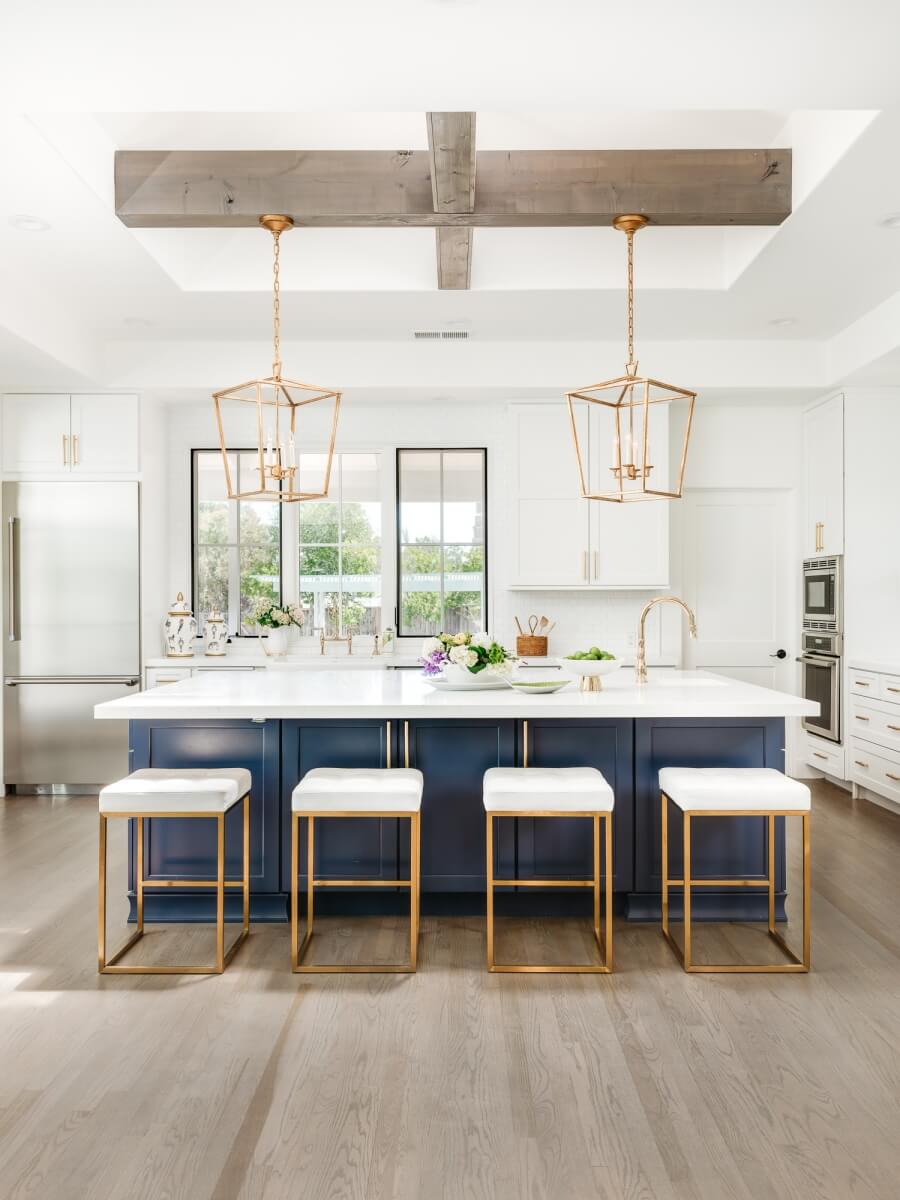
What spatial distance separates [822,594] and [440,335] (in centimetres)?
303

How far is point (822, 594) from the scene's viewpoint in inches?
224

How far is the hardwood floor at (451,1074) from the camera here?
1862 mm

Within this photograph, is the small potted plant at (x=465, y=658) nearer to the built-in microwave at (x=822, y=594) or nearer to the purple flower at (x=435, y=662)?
the purple flower at (x=435, y=662)

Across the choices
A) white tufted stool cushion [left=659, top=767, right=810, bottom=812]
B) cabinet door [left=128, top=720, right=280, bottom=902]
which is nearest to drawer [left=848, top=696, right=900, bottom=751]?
white tufted stool cushion [left=659, top=767, right=810, bottom=812]

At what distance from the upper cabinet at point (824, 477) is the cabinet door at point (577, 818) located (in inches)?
117

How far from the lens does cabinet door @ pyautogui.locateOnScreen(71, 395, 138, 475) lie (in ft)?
18.1

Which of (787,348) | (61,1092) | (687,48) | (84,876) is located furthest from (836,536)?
(61,1092)

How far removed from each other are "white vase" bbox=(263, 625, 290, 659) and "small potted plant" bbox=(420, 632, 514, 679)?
7.94ft

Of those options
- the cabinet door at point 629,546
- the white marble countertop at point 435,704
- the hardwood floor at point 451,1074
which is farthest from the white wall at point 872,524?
the hardwood floor at point 451,1074

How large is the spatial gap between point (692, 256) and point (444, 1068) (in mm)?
3920

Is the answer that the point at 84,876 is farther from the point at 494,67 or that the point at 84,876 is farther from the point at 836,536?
the point at 836,536

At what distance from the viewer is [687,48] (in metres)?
2.42

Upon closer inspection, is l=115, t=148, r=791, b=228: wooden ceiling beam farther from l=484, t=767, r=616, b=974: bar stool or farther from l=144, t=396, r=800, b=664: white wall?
l=144, t=396, r=800, b=664: white wall

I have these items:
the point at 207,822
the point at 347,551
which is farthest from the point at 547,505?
the point at 207,822
